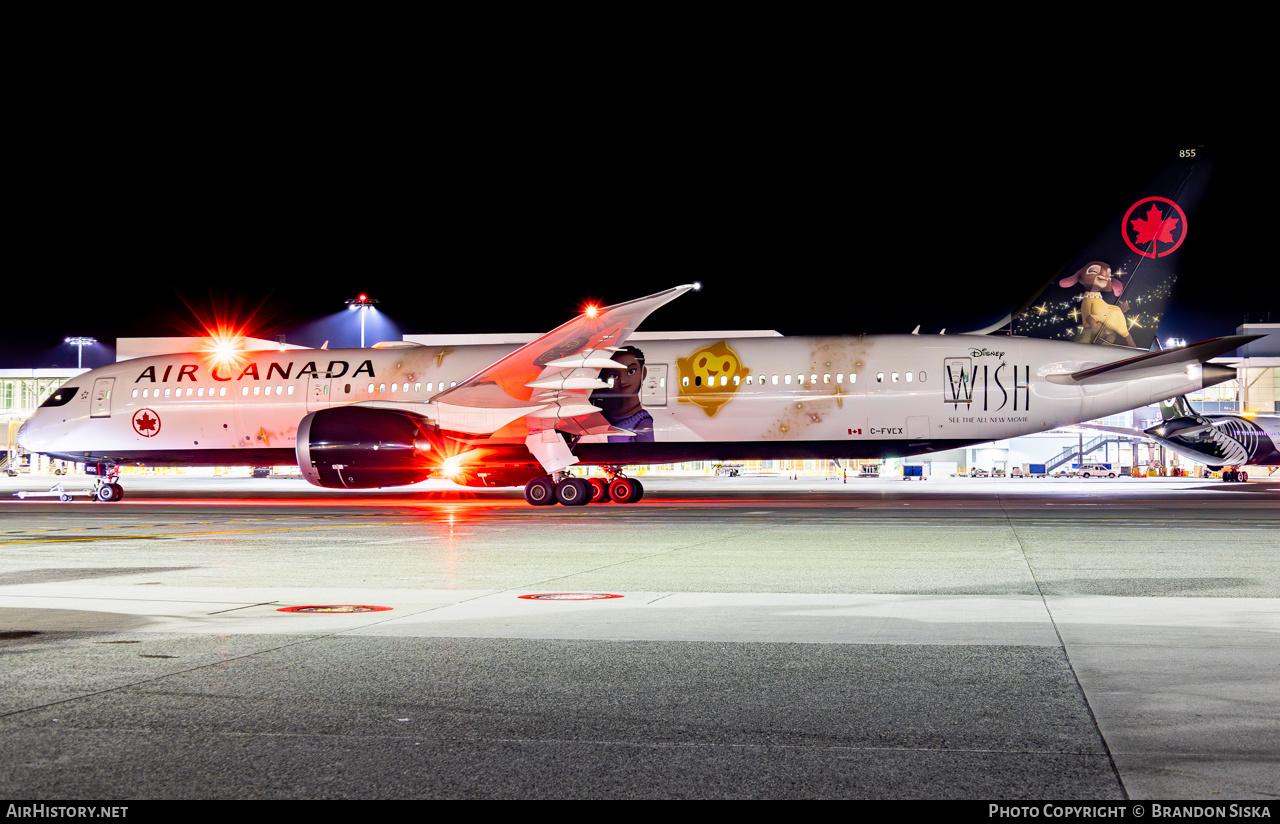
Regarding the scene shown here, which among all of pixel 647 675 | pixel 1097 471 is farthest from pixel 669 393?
pixel 1097 471

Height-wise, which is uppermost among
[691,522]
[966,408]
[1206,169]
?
[1206,169]

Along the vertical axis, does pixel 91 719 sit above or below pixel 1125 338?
below

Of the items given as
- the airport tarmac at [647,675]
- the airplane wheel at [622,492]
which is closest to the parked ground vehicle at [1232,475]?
the airplane wheel at [622,492]

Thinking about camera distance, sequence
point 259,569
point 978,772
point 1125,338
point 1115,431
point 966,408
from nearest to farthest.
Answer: point 978,772 < point 259,569 < point 966,408 < point 1125,338 < point 1115,431

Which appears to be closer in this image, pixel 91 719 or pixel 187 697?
pixel 91 719

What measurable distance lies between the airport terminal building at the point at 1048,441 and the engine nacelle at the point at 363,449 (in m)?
54.8

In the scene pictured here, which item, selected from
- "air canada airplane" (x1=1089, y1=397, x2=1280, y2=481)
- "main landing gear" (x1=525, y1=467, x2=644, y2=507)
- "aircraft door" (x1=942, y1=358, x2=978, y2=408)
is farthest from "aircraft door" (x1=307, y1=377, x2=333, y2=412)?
"air canada airplane" (x1=1089, y1=397, x2=1280, y2=481)

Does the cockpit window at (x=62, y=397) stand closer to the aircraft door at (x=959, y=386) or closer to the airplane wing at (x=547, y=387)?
the airplane wing at (x=547, y=387)

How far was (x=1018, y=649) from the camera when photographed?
6246 mm

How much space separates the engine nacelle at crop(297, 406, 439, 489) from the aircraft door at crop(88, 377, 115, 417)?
9991mm

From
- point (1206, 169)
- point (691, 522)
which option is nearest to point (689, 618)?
point (691, 522)

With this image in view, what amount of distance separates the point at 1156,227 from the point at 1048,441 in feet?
192
